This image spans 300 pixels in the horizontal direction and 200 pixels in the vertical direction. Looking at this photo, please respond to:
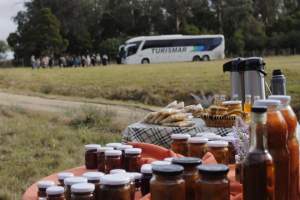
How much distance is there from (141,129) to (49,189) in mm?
2614

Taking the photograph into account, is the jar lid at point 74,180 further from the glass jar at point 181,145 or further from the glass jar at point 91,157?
the glass jar at point 181,145

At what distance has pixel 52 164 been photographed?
852cm

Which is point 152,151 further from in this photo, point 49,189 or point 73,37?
point 73,37

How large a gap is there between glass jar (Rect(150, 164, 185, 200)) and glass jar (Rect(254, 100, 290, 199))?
345 millimetres

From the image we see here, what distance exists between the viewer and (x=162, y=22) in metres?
67.4

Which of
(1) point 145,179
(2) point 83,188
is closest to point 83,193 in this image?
(2) point 83,188

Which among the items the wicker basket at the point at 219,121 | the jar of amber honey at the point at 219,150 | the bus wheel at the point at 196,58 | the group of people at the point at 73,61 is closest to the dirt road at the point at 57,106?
the wicker basket at the point at 219,121

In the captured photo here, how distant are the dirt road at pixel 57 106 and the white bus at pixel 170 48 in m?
33.6

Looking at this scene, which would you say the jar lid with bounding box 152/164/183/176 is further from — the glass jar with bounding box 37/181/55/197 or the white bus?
the white bus

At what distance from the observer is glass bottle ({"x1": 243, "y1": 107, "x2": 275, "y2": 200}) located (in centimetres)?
191

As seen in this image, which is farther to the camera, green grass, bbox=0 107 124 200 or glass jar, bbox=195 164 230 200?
green grass, bbox=0 107 124 200

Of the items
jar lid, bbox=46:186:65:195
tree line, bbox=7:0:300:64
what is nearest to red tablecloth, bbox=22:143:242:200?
jar lid, bbox=46:186:65:195

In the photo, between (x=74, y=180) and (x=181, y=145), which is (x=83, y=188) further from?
(x=181, y=145)

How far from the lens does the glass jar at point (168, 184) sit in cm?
190
